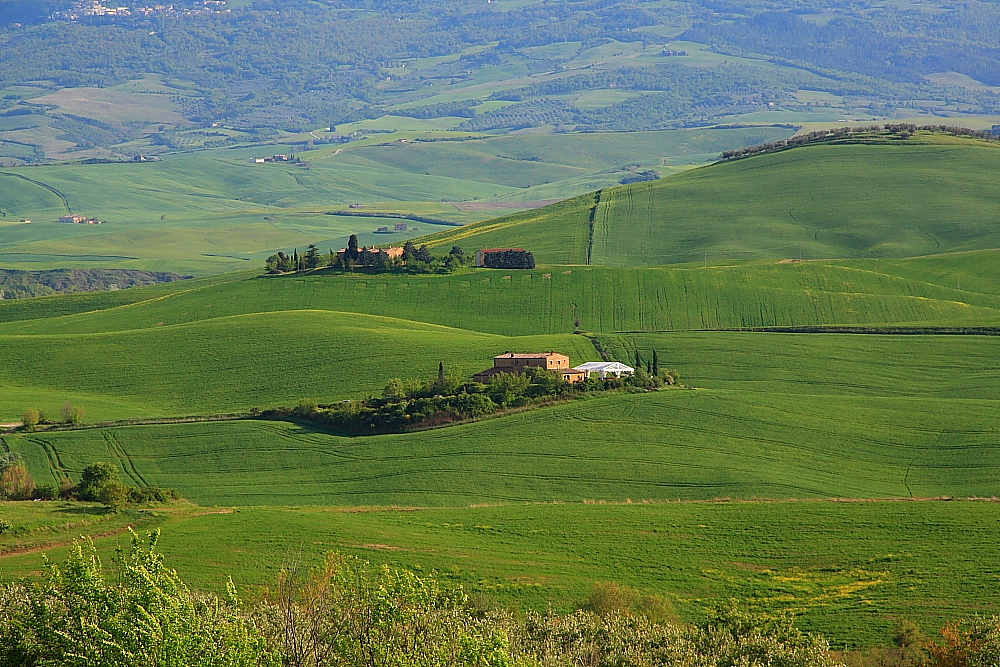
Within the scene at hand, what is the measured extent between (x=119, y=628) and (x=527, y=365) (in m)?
66.0

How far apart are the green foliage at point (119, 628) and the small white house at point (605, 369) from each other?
63956 mm

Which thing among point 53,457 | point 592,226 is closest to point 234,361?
point 53,457

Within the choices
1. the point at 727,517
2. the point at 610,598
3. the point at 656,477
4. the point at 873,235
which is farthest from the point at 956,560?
the point at 873,235

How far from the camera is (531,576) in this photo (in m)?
50.8

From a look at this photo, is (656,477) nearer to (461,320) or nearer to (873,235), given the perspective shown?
(461,320)

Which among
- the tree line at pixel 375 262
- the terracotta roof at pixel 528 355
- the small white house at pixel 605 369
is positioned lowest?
the small white house at pixel 605 369

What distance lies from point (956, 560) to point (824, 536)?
236 inches

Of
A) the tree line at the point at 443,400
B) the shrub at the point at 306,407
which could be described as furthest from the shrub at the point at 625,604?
the shrub at the point at 306,407

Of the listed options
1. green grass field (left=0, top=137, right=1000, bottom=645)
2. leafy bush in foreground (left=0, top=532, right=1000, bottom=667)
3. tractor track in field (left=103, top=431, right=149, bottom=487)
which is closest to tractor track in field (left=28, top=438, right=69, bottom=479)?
green grass field (left=0, top=137, right=1000, bottom=645)

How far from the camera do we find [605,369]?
93.3 m

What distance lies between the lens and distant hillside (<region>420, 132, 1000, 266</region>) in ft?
499

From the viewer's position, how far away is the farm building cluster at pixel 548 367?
298 feet

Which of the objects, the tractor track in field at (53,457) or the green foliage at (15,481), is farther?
the tractor track in field at (53,457)

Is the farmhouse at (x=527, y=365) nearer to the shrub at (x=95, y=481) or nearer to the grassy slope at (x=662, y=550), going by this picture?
the grassy slope at (x=662, y=550)
